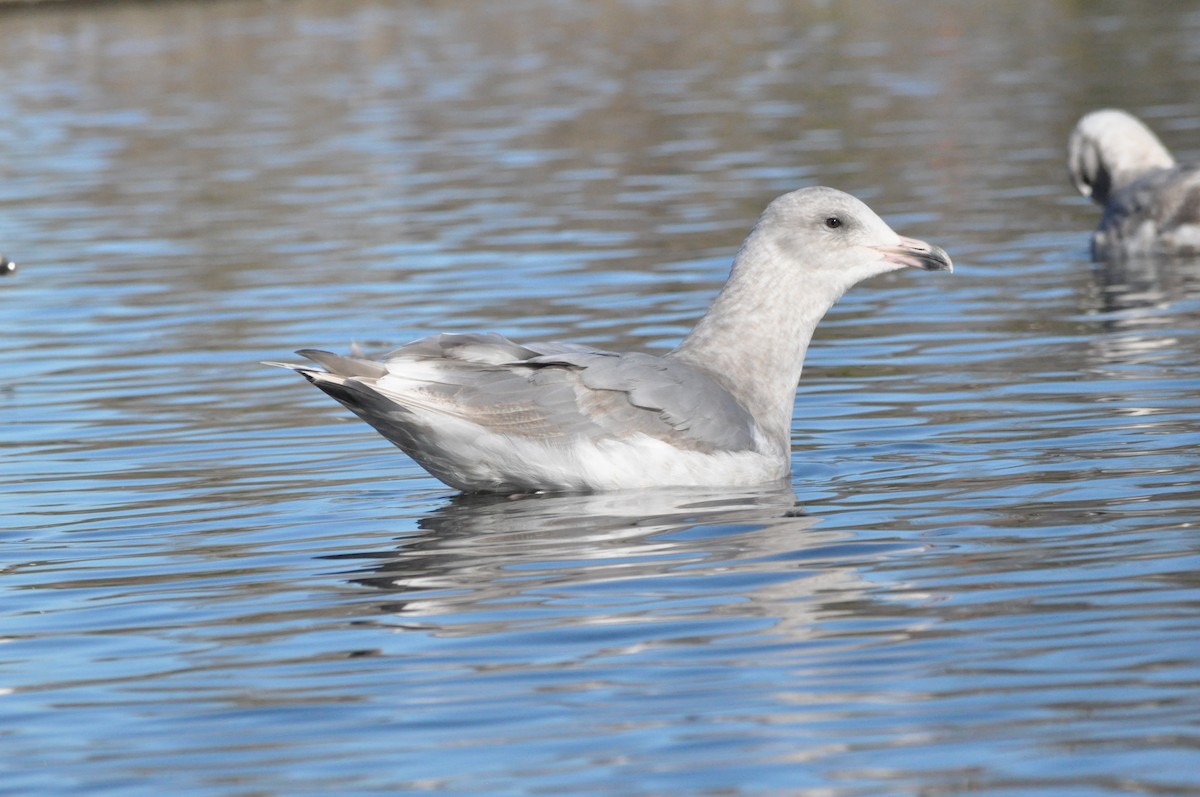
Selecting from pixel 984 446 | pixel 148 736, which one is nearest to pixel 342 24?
pixel 984 446

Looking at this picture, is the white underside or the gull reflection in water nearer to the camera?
the gull reflection in water

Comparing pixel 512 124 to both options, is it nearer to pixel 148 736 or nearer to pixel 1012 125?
pixel 1012 125

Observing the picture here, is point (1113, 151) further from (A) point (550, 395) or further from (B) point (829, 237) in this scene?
(A) point (550, 395)

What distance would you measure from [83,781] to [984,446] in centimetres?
517

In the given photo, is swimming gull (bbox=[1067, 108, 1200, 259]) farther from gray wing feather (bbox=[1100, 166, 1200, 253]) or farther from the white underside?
the white underside

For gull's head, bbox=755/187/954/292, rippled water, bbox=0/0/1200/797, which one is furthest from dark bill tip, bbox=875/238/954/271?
rippled water, bbox=0/0/1200/797

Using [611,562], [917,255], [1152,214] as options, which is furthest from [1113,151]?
[611,562]

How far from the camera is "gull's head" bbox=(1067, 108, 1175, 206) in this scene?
1750cm

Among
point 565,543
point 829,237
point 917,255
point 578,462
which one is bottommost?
point 565,543

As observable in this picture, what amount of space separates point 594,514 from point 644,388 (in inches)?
21.8

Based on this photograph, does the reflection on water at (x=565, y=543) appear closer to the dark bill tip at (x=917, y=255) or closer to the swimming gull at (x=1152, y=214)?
the dark bill tip at (x=917, y=255)

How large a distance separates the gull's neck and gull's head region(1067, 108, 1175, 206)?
8.78 m

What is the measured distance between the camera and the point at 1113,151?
1752cm

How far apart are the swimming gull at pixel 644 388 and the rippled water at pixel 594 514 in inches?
7.2
